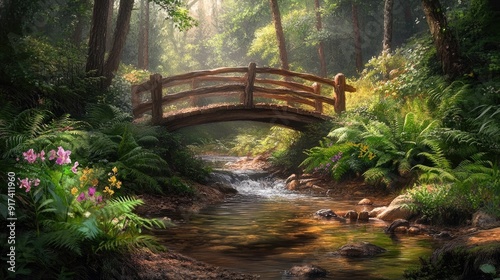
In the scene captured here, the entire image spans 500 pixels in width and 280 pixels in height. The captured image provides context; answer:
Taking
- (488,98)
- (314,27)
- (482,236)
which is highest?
(314,27)

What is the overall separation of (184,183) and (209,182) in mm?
2268

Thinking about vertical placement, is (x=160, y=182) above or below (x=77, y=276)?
above

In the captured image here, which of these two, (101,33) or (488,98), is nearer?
(488,98)

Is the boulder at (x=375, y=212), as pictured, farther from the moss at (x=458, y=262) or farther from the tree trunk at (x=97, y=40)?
the tree trunk at (x=97, y=40)

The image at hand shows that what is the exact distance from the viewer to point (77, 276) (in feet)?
17.4

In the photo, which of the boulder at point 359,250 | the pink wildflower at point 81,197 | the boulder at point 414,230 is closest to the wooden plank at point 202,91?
the boulder at point 414,230

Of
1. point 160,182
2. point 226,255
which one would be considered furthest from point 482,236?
point 160,182

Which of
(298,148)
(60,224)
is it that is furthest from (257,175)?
(60,224)

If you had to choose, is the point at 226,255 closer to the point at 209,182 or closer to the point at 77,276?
the point at 77,276

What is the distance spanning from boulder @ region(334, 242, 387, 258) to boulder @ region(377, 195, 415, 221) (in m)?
2.62

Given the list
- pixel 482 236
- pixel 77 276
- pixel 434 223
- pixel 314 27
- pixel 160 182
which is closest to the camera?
pixel 77 276

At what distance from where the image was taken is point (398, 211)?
33.8 ft

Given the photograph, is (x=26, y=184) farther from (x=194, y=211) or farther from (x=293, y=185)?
(x=293, y=185)

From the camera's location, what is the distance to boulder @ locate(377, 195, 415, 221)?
1017 centimetres
